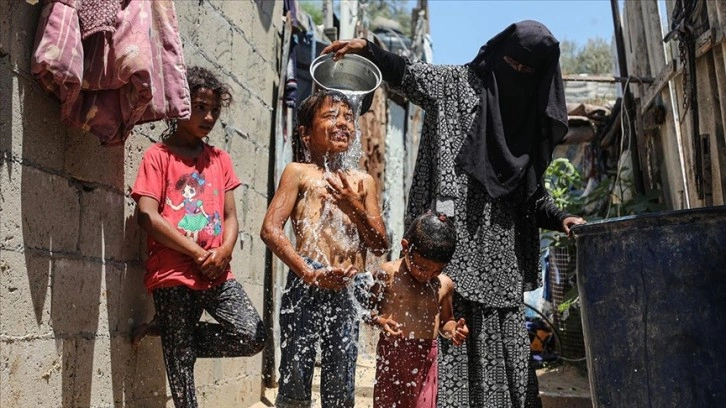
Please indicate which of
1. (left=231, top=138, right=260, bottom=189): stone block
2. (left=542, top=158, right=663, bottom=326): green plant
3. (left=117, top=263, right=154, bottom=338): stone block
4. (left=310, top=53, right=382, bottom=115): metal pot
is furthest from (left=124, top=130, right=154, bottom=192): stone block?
(left=542, top=158, right=663, bottom=326): green plant

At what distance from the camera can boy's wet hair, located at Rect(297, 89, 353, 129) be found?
3287mm

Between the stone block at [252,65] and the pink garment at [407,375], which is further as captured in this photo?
the stone block at [252,65]

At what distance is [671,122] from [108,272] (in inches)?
154

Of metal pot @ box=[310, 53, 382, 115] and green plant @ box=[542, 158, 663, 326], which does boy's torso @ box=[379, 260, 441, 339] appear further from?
green plant @ box=[542, 158, 663, 326]

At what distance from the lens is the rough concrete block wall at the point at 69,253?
8.02 feet

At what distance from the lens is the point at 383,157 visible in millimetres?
8578

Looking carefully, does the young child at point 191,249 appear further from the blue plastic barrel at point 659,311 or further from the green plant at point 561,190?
the green plant at point 561,190

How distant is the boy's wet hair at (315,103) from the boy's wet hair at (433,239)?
657 millimetres

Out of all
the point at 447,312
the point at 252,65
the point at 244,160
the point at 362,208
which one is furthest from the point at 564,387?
the point at 252,65

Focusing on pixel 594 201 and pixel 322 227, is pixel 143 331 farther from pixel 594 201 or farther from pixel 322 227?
pixel 594 201

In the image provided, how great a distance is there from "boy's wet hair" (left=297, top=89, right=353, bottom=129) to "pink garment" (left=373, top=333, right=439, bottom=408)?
1.00 metres

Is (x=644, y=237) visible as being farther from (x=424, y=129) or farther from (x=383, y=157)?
(x=383, y=157)

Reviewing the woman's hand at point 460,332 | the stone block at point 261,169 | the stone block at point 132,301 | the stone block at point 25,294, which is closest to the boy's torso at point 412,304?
the woman's hand at point 460,332

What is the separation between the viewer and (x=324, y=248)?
312 cm
